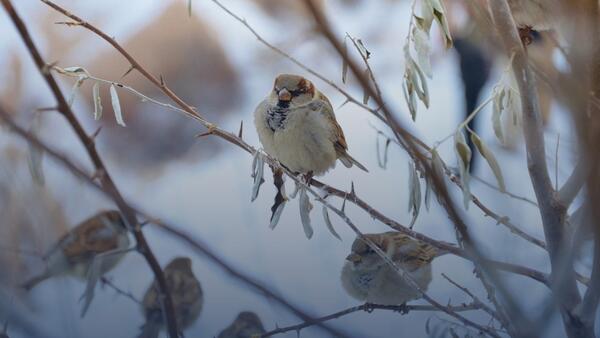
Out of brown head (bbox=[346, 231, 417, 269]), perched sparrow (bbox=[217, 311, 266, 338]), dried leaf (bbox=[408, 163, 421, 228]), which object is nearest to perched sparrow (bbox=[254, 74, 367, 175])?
brown head (bbox=[346, 231, 417, 269])

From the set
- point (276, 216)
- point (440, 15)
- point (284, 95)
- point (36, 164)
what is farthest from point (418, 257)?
point (36, 164)

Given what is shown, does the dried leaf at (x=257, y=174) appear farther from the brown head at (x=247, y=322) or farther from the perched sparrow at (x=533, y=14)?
the perched sparrow at (x=533, y=14)

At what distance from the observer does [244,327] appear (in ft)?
2.92

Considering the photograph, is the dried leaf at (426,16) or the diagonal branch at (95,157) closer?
the diagonal branch at (95,157)

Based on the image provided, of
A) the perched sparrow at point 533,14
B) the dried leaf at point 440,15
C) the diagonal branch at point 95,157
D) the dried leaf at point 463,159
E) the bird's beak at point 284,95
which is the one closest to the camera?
the diagonal branch at point 95,157

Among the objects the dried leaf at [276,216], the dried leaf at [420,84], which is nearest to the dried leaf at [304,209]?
the dried leaf at [276,216]

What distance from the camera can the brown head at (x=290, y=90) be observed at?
47.4 inches

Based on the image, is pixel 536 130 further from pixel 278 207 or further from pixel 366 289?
pixel 366 289

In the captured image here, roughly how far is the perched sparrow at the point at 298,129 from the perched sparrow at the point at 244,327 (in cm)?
35

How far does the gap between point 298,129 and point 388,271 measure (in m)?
0.28

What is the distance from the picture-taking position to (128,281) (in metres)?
0.96

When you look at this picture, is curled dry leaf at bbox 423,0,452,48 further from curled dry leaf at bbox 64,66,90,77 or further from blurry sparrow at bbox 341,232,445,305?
blurry sparrow at bbox 341,232,445,305

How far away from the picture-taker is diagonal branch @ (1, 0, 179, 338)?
0.44 metres

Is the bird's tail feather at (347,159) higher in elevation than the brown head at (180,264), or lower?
higher
